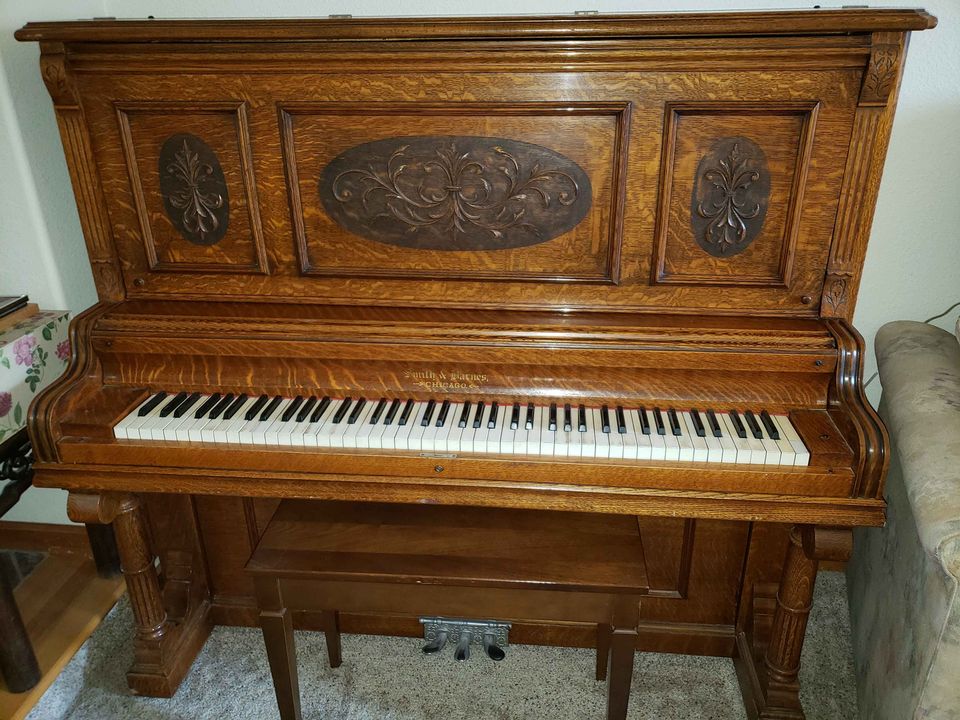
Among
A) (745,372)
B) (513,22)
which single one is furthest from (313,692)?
(513,22)

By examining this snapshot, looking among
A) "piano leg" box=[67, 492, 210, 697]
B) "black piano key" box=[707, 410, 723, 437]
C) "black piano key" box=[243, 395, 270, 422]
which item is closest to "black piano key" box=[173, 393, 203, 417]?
"black piano key" box=[243, 395, 270, 422]

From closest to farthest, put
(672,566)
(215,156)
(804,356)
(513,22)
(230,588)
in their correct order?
(513,22)
(804,356)
(215,156)
(672,566)
(230,588)

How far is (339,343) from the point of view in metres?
1.68

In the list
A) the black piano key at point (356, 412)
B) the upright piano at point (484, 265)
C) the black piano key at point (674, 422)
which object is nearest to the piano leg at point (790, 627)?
the upright piano at point (484, 265)

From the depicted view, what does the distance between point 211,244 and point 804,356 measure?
1435mm

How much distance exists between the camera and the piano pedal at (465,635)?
2051mm

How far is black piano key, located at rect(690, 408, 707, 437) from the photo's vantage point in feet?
5.14

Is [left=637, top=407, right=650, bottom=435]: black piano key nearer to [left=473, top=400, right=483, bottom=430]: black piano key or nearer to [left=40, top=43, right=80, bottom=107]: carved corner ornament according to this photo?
[left=473, top=400, right=483, bottom=430]: black piano key

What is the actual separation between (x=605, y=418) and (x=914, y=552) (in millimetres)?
762

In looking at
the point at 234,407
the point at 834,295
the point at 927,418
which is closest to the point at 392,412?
the point at 234,407

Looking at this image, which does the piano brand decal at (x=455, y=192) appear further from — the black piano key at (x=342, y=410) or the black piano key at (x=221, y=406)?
the black piano key at (x=221, y=406)

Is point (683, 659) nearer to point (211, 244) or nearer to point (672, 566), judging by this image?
point (672, 566)

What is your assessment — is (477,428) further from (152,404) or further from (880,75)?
(880,75)

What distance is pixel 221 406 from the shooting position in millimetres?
1714
